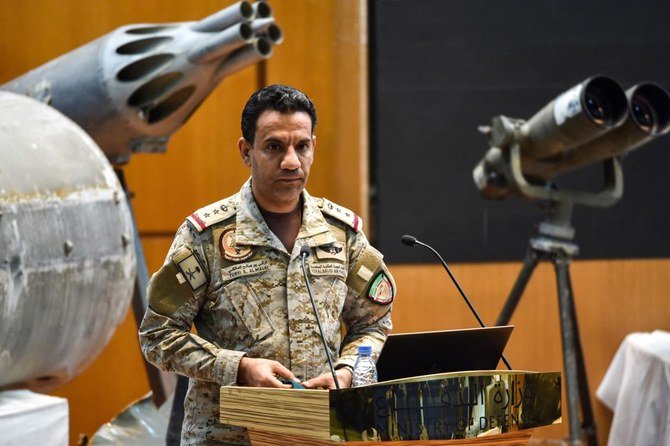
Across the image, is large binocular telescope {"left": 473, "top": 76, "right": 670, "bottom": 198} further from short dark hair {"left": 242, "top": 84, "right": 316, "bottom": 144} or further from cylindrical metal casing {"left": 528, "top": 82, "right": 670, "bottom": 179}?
short dark hair {"left": 242, "top": 84, "right": 316, "bottom": 144}

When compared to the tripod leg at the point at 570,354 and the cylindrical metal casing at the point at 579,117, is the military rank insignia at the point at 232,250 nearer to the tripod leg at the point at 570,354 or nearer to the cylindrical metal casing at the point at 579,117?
the tripod leg at the point at 570,354

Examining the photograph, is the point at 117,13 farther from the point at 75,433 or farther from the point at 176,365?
the point at 176,365

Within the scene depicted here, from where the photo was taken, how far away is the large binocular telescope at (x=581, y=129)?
431 cm

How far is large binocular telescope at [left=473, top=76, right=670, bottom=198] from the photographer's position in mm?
4312

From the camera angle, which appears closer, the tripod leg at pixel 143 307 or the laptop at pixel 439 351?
the laptop at pixel 439 351

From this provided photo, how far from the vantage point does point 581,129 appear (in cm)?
433

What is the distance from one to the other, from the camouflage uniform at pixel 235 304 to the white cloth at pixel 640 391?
2.54 metres

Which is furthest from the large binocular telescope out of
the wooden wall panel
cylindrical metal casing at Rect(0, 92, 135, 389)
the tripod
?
cylindrical metal casing at Rect(0, 92, 135, 389)

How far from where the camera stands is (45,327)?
3.18 meters

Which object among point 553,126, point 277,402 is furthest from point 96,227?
point 553,126


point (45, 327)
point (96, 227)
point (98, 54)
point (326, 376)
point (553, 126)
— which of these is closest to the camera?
point (326, 376)

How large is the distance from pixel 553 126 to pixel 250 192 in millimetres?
2281

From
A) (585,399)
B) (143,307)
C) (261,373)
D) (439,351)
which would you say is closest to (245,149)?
(261,373)

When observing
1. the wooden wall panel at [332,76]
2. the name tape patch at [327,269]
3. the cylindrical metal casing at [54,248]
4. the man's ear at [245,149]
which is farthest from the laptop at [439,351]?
the wooden wall panel at [332,76]
